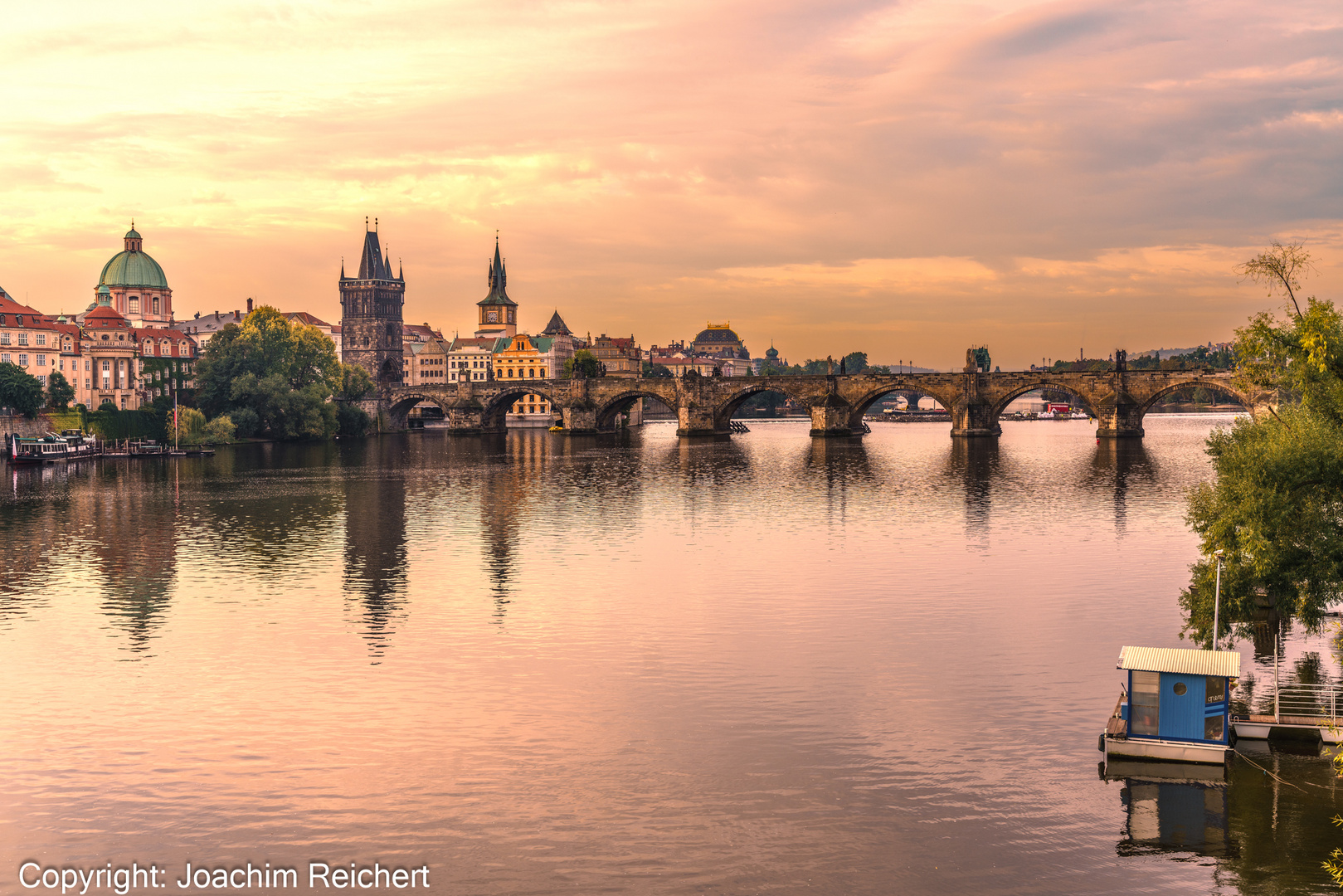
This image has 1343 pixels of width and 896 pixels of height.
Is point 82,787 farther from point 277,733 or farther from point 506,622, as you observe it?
point 506,622

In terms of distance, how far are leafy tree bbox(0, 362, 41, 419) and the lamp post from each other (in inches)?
4815

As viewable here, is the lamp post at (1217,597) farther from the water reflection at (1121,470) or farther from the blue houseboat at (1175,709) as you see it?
the water reflection at (1121,470)

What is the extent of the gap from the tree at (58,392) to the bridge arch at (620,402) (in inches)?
2572

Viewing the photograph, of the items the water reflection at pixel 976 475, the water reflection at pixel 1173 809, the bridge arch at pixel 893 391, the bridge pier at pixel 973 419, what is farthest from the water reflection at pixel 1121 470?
the water reflection at pixel 1173 809

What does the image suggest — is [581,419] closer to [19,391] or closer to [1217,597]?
[19,391]

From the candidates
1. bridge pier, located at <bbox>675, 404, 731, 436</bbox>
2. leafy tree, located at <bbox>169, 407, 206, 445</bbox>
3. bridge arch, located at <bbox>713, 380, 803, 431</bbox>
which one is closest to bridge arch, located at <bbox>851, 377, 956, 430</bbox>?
bridge arch, located at <bbox>713, 380, 803, 431</bbox>

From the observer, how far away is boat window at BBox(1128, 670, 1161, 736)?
76.1ft

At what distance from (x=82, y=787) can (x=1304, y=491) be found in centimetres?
2801

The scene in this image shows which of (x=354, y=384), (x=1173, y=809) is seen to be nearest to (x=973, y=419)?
(x=354, y=384)

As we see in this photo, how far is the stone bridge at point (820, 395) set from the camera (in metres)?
133

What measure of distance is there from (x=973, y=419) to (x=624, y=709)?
121 meters

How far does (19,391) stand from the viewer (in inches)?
4754

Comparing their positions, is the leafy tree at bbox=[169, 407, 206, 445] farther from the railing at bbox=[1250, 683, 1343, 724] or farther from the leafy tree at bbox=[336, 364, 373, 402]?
the railing at bbox=[1250, 683, 1343, 724]

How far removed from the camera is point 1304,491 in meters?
28.9
